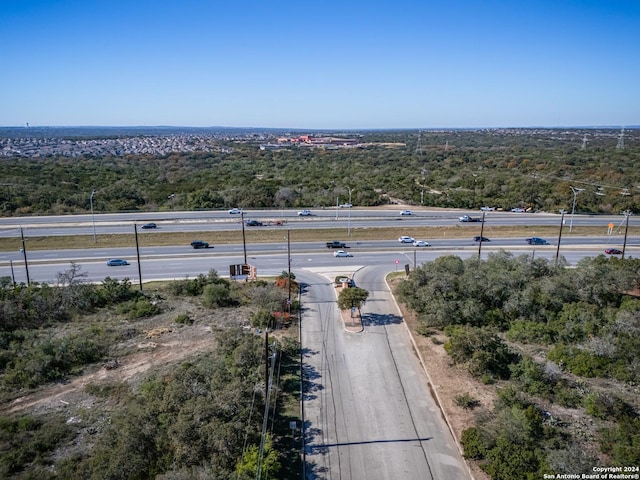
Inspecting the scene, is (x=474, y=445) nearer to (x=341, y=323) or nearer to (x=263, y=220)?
(x=341, y=323)

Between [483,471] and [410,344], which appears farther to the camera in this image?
[410,344]

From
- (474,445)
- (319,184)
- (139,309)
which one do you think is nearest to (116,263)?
(139,309)

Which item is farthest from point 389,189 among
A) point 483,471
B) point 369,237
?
point 483,471

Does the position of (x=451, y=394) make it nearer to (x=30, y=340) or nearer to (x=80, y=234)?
(x=30, y=340)

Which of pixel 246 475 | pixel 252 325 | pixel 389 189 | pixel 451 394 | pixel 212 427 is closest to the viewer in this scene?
pixel 246 475

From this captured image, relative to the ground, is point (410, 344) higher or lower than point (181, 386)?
lower

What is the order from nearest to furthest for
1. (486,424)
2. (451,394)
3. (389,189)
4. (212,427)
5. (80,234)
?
(212,427)
(486,424)
(451,394)
(80,234)
(389,189)

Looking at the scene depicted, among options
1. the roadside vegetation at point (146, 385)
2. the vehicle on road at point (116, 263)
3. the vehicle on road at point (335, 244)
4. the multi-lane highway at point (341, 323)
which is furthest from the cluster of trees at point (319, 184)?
the roadside vegetation at point (146, 385)

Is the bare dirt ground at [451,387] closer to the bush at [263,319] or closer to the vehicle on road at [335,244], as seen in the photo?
the bush at [263,319]
